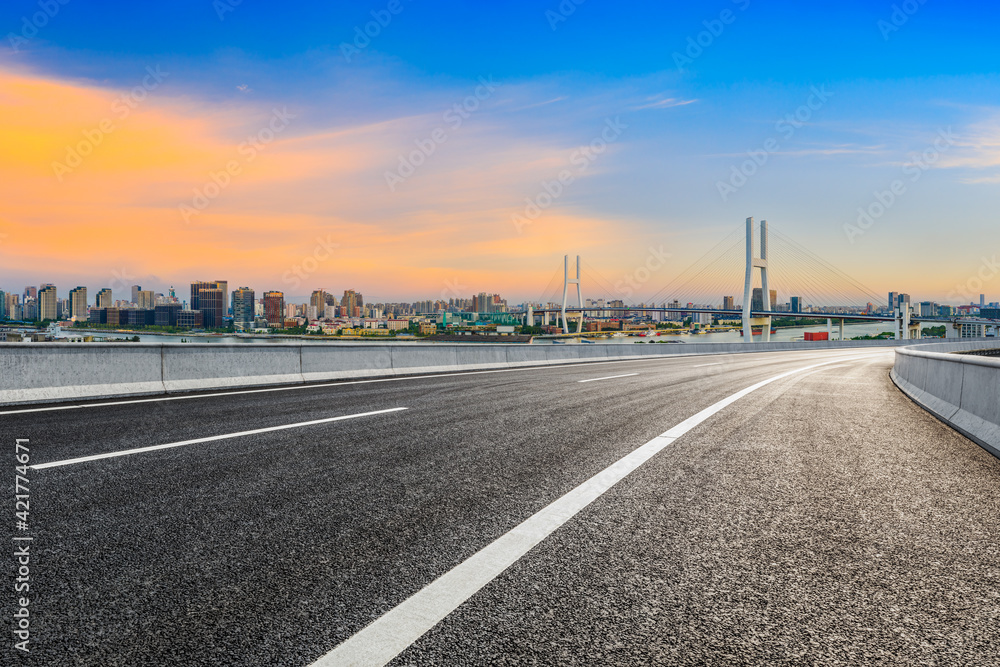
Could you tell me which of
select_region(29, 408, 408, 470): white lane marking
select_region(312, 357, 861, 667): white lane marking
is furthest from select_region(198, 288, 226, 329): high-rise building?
select_region(312, 357, 861, 667): white lane marking

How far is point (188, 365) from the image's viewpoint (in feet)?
37.8

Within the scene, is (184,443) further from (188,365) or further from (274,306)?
(274,306)

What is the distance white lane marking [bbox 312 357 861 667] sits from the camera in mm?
2309

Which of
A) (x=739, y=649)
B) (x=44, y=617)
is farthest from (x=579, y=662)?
(x=44, y=617)

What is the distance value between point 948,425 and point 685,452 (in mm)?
4930

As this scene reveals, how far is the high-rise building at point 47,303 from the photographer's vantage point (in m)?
69.9

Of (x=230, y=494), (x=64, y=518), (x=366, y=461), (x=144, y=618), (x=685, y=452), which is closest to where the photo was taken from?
(x=144, y=618)

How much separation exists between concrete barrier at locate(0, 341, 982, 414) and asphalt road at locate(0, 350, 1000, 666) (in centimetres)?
308

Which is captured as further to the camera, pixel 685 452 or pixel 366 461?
pixel 685 452

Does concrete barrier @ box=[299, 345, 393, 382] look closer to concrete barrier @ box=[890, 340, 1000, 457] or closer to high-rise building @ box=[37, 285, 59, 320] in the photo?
concrete barrier @ box=[890, 340, 1000, 457]

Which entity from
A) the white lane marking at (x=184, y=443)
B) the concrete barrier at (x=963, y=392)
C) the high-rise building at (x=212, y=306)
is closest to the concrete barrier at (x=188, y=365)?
the concrete barrier at (x=963, y=392)

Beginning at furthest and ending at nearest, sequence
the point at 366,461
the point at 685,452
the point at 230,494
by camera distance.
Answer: the point at 685,452, the point at 366,461, the point at 230,494

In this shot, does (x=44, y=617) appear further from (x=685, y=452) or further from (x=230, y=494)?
(x=685, y=452)

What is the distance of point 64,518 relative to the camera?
12.5ft
